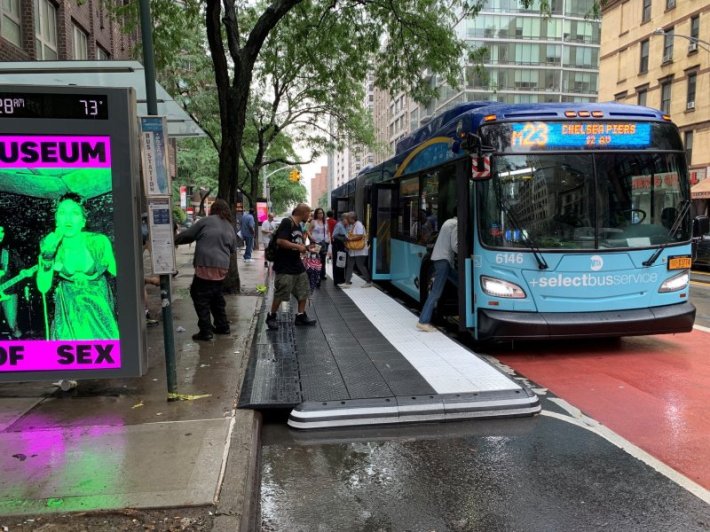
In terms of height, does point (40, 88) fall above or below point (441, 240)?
above

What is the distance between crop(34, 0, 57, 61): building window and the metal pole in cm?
1019

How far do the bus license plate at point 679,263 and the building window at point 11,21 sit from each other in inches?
485

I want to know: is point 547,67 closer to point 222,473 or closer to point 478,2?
point 478,2

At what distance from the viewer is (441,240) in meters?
7.52

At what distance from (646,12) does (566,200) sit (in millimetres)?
39008

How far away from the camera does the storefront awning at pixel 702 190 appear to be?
29.1m

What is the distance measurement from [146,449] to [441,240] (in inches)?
185

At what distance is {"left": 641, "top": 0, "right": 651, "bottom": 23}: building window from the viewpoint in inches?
1470

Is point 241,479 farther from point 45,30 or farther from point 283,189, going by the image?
point 283,189

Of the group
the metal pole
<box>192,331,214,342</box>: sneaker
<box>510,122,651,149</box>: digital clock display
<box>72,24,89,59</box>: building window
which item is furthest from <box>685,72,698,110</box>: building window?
the metal pole

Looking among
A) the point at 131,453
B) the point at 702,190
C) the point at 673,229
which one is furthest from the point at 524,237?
the point at 702,190

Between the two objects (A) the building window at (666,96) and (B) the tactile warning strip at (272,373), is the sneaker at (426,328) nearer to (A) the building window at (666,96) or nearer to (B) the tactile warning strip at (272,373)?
(B) the tactile warning strip at (272,373)

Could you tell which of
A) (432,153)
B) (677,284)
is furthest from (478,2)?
(677,284)

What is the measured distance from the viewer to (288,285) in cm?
784
